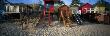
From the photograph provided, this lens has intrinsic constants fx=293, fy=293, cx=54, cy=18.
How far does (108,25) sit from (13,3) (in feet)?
2.83

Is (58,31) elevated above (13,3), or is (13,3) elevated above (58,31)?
(13,3)

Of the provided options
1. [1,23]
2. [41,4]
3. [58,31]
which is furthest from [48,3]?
[1,23]

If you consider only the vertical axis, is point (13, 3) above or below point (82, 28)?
above

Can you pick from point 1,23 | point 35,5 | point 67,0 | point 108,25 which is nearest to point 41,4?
point 35,5

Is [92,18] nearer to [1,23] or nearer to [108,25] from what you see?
[108,25]

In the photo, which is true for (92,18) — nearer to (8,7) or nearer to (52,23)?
(52,23)

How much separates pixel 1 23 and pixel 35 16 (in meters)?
0.30

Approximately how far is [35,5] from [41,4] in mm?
54

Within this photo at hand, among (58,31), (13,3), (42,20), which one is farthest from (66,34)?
(13,3)

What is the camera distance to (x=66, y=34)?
8.46 feet

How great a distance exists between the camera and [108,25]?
2.61m

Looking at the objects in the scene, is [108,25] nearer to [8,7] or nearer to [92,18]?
[92,18]

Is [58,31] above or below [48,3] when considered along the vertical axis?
below

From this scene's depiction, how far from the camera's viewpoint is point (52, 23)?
258 cm
